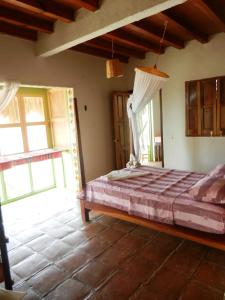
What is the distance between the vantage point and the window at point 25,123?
4219 millimetres

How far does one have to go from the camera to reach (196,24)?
3398 millimetres

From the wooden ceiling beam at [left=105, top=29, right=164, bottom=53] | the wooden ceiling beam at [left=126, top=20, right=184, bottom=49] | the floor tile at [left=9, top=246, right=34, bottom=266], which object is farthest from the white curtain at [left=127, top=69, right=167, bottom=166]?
the floor tile at [left=9, top=246, right=34, bottom=266]

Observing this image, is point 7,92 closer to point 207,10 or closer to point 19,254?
point 19,254

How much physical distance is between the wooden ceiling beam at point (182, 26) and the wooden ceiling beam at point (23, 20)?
149 cm

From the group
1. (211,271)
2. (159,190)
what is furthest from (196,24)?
(211,271)

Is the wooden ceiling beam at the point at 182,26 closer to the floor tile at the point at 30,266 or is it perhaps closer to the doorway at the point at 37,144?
the doorway at the point at 37,144

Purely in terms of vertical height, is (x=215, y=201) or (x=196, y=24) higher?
(x=196, y=24)

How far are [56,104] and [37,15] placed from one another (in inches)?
81.2

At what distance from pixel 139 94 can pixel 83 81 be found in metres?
1.40

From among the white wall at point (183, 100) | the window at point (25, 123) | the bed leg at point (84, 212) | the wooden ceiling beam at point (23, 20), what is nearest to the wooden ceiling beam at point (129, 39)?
the white wall at point (183, 100)

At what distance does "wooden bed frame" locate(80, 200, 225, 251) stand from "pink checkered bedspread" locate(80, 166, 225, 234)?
0.07 m

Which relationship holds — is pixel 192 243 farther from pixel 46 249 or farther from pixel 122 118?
pixel 122 118

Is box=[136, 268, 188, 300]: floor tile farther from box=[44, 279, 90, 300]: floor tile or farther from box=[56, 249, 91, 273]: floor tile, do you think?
box=[56, 249, 91, 273]: floor tile

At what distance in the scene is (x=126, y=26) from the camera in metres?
3.14
